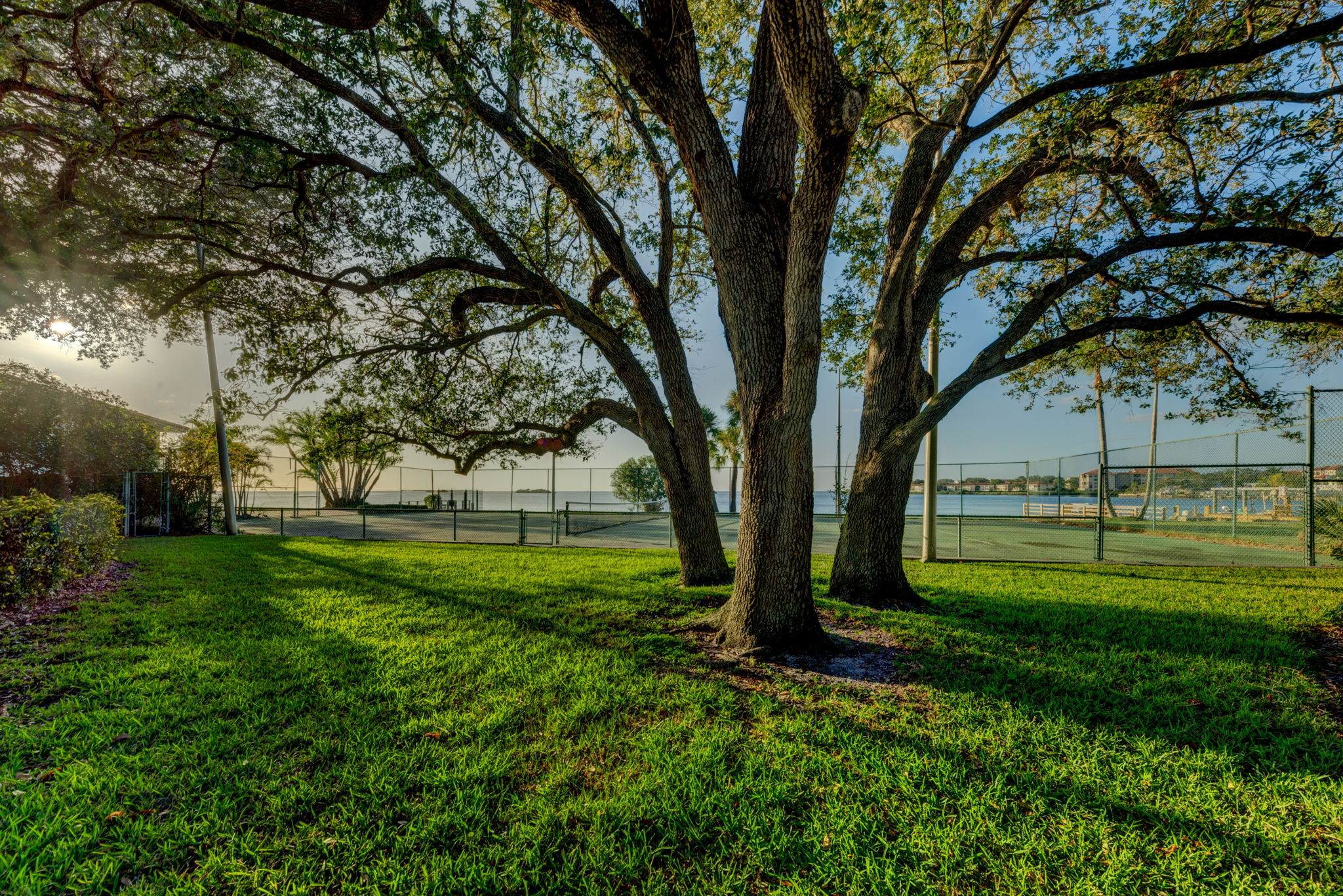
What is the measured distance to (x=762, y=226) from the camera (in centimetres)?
411

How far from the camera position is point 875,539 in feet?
19.0

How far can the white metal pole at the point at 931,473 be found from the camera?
8.66 m

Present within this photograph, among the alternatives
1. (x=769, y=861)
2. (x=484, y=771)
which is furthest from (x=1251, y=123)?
(x=484, y=771)

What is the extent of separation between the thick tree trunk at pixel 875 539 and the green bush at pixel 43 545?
938cm

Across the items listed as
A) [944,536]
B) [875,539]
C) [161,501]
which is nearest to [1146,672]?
[875,539]

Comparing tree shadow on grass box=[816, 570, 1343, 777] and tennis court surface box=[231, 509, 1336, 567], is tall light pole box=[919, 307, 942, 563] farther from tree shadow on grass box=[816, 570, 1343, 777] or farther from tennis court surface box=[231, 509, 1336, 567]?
tree shadow on grass box=[816, 570, 1343, 777]

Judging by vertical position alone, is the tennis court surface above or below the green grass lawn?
below

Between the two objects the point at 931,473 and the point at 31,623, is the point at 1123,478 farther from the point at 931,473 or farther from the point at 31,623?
Answer: the point at 31,623

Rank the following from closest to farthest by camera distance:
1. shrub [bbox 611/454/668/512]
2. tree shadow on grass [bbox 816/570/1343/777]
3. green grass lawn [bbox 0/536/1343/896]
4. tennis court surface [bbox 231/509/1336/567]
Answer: green grass lawn [bbox 0/536/1343/896], tree shadow on grass [bbox 816/570/1343/777], tennis court surface [bbox 231/509/1336/567], shrub [bbox 611/454/668/512]

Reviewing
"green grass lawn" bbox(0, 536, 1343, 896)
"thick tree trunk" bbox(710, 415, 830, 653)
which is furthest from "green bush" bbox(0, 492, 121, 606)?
"thick tree trunk" bbox(710, 415, 830, 653)

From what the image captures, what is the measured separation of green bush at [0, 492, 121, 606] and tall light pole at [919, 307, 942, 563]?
12.4 meters

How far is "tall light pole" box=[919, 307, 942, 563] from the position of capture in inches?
340

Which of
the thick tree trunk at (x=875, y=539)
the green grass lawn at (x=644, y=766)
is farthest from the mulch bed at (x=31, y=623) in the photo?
the thick tree trunk at (x=875, y=539)

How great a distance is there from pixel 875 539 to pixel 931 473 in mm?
4243
